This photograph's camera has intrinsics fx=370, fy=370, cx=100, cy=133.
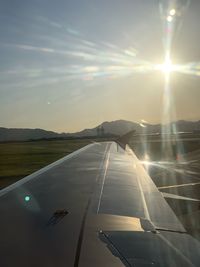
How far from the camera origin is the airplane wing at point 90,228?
2.46 metres

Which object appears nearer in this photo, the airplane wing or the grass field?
the airplane wing

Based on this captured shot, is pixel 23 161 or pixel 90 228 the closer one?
pixel 90 228

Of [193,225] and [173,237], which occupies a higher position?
[173,237]

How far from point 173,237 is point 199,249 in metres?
0.29

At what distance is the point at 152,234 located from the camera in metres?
3.05

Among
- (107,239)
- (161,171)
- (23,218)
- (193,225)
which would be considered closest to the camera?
(107,239)

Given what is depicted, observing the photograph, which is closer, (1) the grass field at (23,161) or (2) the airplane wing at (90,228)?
(2) the airplane wing at (90,228)

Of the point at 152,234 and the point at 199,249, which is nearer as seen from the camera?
the point at 199,249

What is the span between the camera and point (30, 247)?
265 centimetres

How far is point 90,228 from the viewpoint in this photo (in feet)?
10.4

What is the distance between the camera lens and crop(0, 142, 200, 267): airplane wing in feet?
8.05

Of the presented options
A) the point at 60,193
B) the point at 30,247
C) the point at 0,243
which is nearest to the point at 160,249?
the point at 30,247

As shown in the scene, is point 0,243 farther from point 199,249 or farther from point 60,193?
point 60,193

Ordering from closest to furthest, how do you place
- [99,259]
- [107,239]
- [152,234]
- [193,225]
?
[99,259] < [107,239] < [152,234] < [193,225]
